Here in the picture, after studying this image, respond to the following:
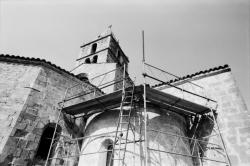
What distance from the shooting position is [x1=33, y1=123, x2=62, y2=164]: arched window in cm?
685

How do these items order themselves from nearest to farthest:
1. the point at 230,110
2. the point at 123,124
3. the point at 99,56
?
the point at 123,124
the point at 230,110
the point at 99,56

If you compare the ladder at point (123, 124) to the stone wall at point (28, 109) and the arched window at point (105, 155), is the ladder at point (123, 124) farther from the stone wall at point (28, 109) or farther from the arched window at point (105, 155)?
the stone wall at point (28, 109)

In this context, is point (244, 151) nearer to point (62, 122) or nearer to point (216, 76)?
point (216, 76)

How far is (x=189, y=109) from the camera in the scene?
7.70 meters

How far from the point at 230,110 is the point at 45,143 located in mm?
7393

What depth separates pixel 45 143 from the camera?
24.0 ft

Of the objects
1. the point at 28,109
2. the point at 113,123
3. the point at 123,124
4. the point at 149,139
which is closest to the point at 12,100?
the point at 28,109

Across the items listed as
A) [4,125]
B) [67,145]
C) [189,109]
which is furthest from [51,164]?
[189,109]

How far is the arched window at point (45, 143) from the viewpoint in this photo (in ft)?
22.5

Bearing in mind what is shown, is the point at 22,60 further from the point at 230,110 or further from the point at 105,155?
the point at 230,110

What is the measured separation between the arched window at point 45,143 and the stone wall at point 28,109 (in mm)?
185

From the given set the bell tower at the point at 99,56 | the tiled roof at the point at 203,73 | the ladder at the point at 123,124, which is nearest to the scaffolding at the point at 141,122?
the ladder at the point at 123,124

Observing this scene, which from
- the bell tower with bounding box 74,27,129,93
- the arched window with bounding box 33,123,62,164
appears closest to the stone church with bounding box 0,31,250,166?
the arched window with bounding box 33,123,62,164

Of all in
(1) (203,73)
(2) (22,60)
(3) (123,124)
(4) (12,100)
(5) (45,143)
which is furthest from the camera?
(1) (203,73)
